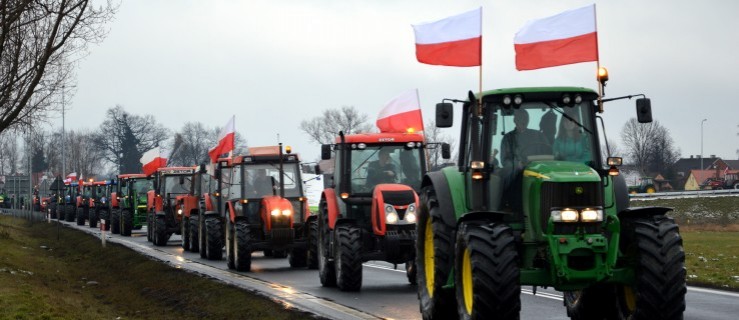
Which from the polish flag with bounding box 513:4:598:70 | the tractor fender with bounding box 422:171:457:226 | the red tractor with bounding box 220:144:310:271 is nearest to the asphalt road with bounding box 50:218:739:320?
the red tractor with bounding box 220:144:310:271

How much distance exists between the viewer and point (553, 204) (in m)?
10.3

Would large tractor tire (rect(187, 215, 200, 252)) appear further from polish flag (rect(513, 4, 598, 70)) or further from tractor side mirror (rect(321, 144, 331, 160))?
polish flag (rect(513, 4, 598, 70))

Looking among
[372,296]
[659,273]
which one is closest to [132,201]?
[372,296]

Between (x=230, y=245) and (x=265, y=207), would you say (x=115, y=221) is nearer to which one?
(x=230, y=245)

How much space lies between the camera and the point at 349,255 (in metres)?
17.3

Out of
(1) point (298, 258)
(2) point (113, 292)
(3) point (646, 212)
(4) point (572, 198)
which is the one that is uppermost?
(4) point (572, 198)

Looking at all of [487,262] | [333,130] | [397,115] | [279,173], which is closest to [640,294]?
[487,262]

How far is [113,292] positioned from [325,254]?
5.22 metres

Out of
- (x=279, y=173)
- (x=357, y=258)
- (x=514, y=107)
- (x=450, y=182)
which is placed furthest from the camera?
(x=279, y=173)

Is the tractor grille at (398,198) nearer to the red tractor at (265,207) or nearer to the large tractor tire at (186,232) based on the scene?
the red tractor at (265,207)

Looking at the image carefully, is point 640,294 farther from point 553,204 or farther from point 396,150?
point 396,150

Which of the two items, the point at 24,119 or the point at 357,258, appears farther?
the point at 24,119

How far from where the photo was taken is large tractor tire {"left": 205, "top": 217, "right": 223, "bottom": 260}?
2673 cm

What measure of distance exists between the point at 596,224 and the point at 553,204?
0.43 m
